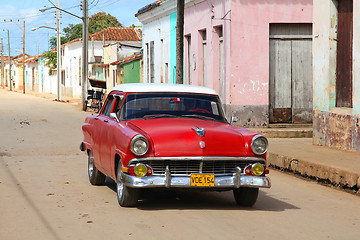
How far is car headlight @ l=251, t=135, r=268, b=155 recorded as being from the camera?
26.5 ft

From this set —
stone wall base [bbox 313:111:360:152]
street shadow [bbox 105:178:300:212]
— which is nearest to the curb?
street shadow [bbox 105:178:300:212]

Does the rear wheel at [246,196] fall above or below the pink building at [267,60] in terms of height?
below

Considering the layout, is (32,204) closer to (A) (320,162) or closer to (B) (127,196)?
(B) (127,196)

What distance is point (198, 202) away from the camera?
8.77 metres

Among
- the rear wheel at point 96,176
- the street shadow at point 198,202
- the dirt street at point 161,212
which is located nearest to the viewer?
the dirt street at point 161,212

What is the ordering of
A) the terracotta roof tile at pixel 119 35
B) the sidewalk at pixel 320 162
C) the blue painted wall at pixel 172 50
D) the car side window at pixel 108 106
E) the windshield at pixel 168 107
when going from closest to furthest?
the windshield at pixel 168 107 < the car side window at pixel 108 106 < the sidewalk at pixel 320 162 < the blue painted wall at pixel 172 50 < the terracotta roof tile at pixel 119 35

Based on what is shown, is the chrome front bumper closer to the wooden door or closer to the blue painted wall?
the wooden door

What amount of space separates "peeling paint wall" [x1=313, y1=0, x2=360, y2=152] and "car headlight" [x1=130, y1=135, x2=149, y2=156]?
6.70 m

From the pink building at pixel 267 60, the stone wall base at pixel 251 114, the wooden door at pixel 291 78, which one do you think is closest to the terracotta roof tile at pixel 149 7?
the pink building at pixel 267 60

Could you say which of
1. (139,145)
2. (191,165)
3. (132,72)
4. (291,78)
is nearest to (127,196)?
(139,145)

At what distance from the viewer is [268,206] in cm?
861

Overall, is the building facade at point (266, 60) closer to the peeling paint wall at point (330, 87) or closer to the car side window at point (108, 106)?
the peeling paint wall at point (330, 87)

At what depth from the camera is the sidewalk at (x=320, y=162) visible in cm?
1047

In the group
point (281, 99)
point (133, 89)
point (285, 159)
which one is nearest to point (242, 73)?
point (281, 99)
